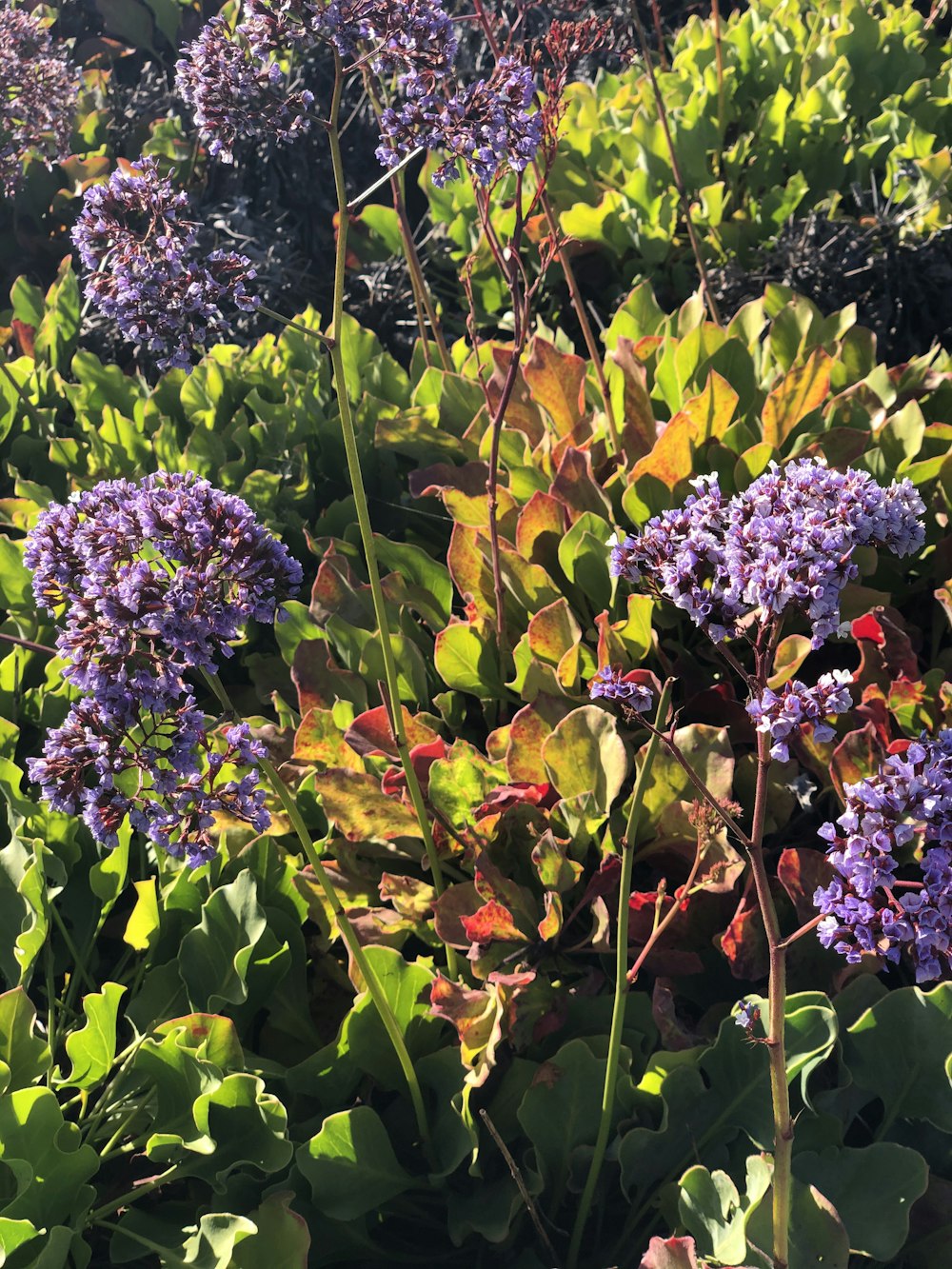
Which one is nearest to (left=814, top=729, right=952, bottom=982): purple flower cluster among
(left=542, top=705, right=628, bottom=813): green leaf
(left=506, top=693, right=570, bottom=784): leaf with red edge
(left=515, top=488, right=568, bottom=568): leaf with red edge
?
(left=542, top=705, right=628, bottom=813): green leaf

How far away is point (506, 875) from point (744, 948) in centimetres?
44

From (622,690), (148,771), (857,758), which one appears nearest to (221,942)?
(148,771)

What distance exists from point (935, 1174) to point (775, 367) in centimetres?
181

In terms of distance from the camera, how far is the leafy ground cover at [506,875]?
162cm

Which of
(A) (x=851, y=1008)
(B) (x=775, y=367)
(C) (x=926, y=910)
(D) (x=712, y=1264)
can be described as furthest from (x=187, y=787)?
(B) (x=775, y=367)

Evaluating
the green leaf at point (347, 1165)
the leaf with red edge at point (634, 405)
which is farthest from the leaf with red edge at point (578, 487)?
the green leaf at point (347, 1165)

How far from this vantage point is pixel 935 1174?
1.75 m

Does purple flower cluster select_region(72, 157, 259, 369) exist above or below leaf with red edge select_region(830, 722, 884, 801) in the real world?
above

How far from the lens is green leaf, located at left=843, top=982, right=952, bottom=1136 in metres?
1.69

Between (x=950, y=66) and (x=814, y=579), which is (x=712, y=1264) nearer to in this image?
(x=814, y=579)

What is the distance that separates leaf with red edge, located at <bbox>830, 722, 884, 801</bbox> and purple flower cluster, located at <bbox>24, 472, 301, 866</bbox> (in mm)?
1026

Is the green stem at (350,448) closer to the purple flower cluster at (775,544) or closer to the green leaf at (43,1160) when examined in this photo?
the purple flower cluster at (775,544)

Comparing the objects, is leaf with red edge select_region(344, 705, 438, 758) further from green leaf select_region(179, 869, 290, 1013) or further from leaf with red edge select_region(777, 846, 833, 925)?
leaf with red edge select_region(777, 846, 833, 925)

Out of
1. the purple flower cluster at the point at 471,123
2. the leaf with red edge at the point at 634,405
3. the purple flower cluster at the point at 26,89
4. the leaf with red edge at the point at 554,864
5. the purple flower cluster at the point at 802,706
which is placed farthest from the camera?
the purple flower cluster at the point at 26,89
